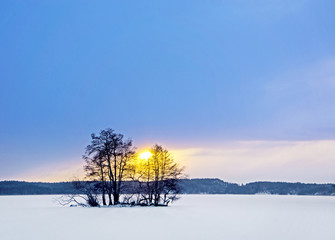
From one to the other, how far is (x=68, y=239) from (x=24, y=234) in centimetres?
452

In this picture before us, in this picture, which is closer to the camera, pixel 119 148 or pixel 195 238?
pixel 195 238

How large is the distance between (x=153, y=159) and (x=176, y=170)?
175 inches

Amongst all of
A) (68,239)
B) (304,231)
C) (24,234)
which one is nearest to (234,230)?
(304,231)

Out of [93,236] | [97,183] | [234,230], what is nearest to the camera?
[93,236]

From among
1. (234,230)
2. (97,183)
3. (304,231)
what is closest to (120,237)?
(234,230)

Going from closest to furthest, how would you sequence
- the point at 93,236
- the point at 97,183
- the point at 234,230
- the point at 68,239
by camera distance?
the point at 68,239 → the point at 93,236 → the point at 234,230 → the point at 97,183

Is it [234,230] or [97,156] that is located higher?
[97,156]

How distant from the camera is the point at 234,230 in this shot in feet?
103

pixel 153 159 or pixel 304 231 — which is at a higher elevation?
pixel 153 159

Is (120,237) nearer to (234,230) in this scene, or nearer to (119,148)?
(234,230)

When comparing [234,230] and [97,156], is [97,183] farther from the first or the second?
[234,230]

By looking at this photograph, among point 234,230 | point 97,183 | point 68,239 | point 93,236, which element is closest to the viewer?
point 68,239

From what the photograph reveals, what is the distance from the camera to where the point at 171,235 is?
2814 cm

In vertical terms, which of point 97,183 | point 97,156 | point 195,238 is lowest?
point 195,238
